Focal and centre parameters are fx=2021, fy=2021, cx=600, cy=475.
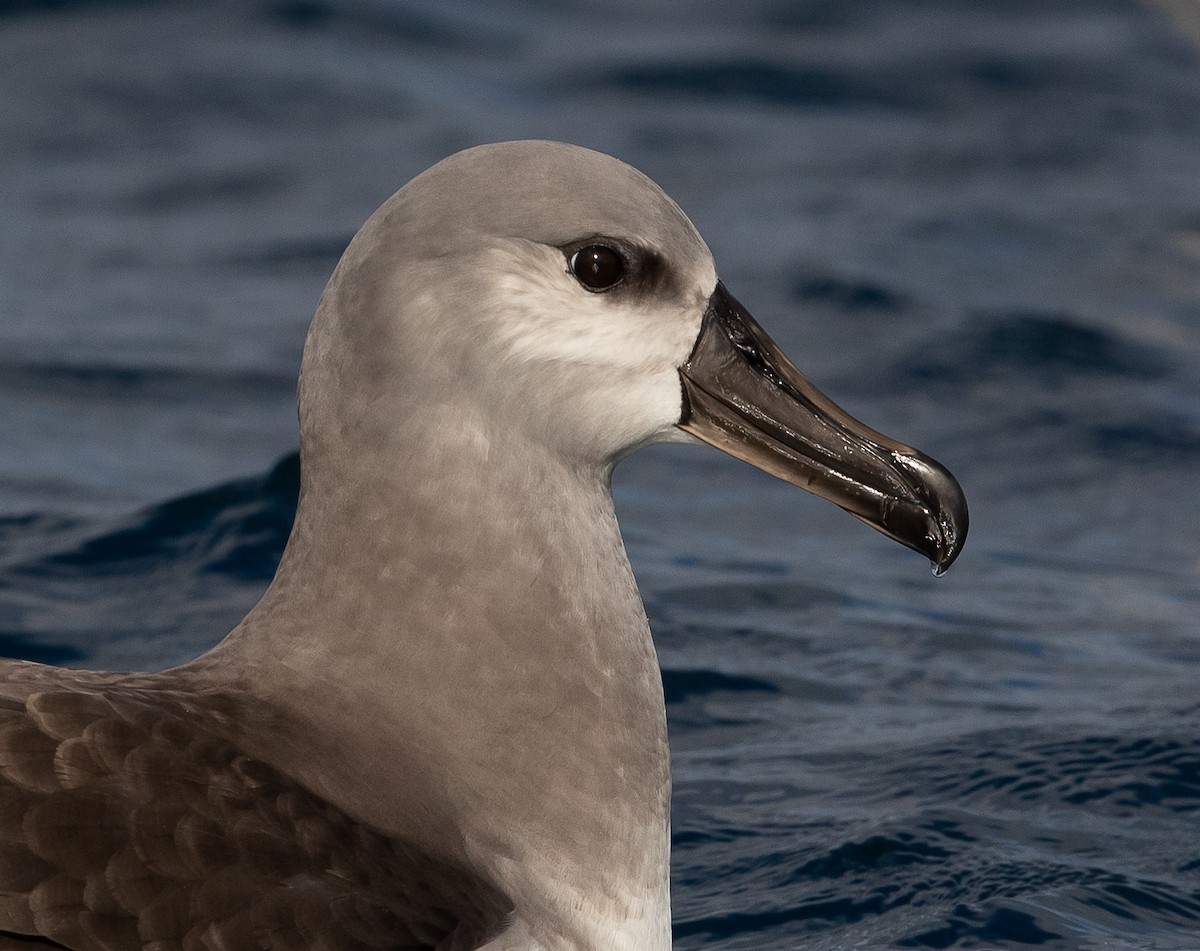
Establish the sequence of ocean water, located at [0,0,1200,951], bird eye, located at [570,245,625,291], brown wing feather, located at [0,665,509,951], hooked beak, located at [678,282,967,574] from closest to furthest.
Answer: brown wing feather, located at [0,665,509,951], bird eye, located at [570,245,625,291], hooked beak, located at [678,282,967,574], ocean water, located at [0,0,1200,951]

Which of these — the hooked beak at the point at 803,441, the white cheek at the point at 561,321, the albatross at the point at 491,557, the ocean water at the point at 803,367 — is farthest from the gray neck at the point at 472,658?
the ocean water at the point at 803,367

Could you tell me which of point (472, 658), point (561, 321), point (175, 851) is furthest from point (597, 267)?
point (175, 851)

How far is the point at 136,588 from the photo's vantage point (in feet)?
23.6

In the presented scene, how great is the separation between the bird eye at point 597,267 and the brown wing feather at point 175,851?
41.5 inches

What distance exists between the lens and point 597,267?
377 cm

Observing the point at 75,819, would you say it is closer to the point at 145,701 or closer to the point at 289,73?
the point at 145,701

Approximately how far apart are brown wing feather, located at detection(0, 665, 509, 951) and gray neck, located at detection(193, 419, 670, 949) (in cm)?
22

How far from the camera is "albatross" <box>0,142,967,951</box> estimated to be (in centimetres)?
363

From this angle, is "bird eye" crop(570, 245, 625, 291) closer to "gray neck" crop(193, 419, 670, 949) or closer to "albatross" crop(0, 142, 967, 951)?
"albatross" crop(0, 142, 967, 951)

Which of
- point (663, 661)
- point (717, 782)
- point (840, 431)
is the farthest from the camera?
point (663, 661)

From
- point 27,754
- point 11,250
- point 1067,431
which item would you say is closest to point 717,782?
point 27,754

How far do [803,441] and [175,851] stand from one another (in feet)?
4.92

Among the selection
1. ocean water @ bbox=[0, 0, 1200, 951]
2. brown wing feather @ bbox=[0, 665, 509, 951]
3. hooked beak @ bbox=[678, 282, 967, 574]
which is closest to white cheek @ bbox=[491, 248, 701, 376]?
hooked beak @ bbox=[678, 282, 967, 574]

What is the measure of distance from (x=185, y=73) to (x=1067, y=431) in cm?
682
